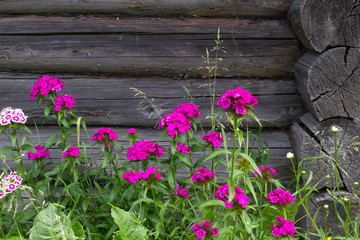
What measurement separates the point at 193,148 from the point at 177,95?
0.79 meters

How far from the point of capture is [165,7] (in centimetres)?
288

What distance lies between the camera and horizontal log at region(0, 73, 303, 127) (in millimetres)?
2939

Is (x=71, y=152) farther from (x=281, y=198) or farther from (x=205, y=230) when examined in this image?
(x=281, y=198)

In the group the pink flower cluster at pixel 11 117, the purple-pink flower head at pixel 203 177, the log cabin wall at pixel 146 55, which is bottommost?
the purple-pink flower head at pixel 203 177

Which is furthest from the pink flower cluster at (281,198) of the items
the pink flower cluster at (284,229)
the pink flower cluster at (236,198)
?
the pink flower cluster at (236,198)

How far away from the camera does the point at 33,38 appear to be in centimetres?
298

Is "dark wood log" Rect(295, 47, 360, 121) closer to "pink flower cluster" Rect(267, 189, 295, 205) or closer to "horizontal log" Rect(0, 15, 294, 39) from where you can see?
"horizontal log" Rect(0, 15, 294, 39)

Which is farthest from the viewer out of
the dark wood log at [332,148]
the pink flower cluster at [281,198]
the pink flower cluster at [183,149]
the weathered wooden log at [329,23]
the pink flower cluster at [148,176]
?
the dark wood log at [332,148]

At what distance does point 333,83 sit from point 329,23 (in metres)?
0.38

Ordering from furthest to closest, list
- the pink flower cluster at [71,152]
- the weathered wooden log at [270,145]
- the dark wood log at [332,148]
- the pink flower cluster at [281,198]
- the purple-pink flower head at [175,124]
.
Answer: the weathered wooden log at [270,145] < the dark wood log at [332,148] < the pink flower cluster at [71,152] < the purple-pink flower head at [175,124] < the pink flower cluster at [281,198]

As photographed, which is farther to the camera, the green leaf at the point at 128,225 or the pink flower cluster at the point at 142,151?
the pink flower cluster at the point at 142,151

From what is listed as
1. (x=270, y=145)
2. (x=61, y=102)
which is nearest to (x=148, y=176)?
(x=61, y=102)

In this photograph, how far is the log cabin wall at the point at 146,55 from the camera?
2877 millimetres

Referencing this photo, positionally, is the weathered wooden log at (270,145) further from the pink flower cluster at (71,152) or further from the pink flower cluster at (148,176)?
the pink flower cluster at (148,176)
